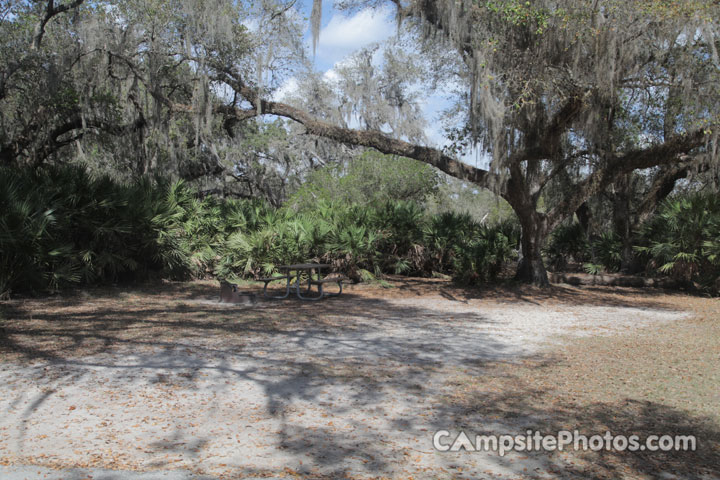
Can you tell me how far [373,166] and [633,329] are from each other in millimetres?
13276

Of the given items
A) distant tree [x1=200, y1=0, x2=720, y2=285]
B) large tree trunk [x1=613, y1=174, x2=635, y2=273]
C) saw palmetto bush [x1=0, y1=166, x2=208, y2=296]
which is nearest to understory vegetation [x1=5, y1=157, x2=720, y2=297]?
saw palmetto bush [x1=0, y1=166, x2=208, y2=296]

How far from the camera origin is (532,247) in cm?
1249

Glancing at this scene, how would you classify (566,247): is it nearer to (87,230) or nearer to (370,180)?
(370,180)

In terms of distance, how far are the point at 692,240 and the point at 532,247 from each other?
3.39 meters

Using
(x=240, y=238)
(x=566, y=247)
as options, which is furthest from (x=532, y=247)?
(x=240, y=238)

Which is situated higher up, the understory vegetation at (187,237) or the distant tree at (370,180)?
the distant tree at (370,180)

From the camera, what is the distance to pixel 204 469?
2.91 meters

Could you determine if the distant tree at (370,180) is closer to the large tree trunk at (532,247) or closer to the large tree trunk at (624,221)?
the large tree trunk at (624,221)

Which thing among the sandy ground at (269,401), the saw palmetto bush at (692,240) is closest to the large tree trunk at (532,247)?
the saw palmetto bush at (692,240)

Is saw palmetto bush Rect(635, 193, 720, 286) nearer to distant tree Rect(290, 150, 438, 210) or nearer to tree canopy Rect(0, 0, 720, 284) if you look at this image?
tree canopy Rect(0, 0, 720, 284)

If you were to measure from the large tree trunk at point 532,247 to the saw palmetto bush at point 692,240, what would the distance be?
2.75 metres

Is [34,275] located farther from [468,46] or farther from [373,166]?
[373,166]

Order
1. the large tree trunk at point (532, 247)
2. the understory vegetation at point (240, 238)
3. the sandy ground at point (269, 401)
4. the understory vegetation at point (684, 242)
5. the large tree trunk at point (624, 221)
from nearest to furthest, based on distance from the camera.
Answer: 1. the sandy ground at point (269, 401)
2. the understory vegetation at point (240, 238)
3. the understory vegetation at point (684, 242)
4. the large tree trunk at point (532, 247)
5. the large tree trunk at point (624, 221)

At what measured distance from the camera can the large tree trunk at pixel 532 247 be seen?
Answer: 12.2 meters
